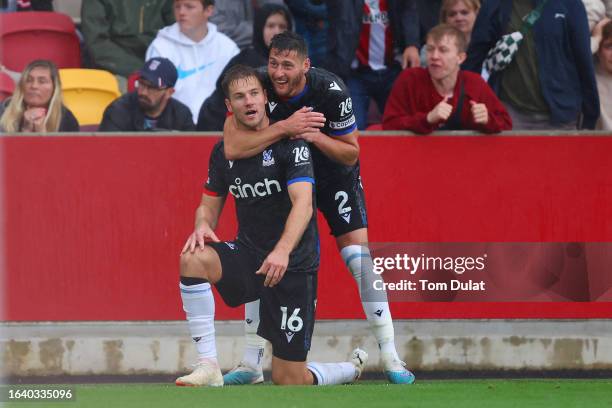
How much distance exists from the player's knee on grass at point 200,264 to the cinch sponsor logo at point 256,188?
38cm

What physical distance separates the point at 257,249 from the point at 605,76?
4.24 m

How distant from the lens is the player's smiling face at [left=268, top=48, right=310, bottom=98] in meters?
7.84

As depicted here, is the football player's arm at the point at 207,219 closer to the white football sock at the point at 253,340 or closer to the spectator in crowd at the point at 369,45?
the white football sock at the point at 253,340

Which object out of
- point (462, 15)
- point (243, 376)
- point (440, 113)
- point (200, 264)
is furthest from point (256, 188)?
point (462, 15)

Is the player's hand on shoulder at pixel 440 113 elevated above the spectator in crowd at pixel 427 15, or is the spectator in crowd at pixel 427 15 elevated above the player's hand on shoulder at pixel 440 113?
the spectator in crowd at pixel 427 15

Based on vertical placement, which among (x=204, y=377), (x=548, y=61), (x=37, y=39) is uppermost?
(x=37, y=39)

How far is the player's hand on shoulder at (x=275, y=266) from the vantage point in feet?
24.1

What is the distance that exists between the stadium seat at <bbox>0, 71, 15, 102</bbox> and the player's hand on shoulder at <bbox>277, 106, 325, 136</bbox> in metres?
4.33

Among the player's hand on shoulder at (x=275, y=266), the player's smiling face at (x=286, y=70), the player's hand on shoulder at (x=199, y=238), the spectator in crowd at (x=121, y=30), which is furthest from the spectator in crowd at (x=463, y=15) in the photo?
the player's hand on shoulder at (x=275, y=266)

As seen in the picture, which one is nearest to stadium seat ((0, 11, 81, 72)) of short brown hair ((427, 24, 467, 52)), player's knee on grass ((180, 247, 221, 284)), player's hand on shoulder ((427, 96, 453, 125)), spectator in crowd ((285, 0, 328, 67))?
spectator in crowd ((285, 0, 328, 67))

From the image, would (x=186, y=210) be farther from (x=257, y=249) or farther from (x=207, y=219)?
(x=257, y=249)

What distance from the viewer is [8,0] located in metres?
12.6

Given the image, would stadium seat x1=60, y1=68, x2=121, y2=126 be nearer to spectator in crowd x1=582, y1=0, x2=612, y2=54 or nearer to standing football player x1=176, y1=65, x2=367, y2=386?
standing football player x1=176, y1=65, x2=367, y2=386

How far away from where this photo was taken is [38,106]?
10.5 m
